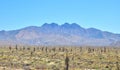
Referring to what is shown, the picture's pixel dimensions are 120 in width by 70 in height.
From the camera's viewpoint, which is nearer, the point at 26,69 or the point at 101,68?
the point at 26,69

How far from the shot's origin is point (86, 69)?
46.0 metres

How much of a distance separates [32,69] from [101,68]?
11.6m

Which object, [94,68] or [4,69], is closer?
[4,69]

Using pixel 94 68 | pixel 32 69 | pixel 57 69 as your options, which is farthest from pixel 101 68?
pixel 32 69

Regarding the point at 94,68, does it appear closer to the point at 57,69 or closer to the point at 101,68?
the point at 101,68

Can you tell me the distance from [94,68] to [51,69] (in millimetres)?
7765

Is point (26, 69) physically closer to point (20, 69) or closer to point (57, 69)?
point (20, 69)

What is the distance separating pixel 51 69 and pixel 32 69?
298 cm

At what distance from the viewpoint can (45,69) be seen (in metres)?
45.0

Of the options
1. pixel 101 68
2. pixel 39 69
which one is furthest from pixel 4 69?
pixel 101 68

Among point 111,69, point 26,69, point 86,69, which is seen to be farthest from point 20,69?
point 111,69

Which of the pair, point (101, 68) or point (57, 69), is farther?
point (101, 68)

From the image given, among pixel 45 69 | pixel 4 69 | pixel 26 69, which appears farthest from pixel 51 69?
pixel 4 69

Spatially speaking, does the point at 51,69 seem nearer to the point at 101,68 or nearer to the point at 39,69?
the point at 39,69
